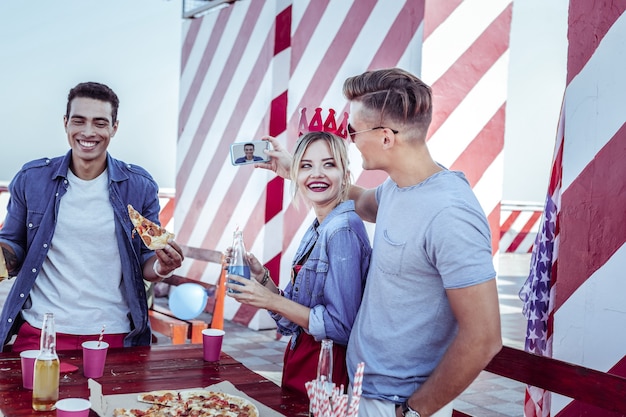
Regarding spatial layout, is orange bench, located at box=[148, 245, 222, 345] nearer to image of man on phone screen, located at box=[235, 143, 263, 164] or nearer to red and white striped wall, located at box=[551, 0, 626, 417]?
image of man on phone screen, located at box=[235, 143, 263, 164]

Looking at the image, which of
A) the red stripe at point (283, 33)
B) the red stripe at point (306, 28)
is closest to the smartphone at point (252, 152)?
the red stripe at point (306, 28)

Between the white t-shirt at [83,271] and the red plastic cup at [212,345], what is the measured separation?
21.0 inches

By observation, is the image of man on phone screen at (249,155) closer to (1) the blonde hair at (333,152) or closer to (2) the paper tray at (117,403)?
(1) the blonde hair at (333,152)

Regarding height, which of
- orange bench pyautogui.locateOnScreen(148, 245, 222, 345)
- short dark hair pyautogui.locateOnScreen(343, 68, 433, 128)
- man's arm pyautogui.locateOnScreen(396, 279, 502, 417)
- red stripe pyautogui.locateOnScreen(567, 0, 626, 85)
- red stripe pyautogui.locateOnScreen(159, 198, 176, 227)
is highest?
red stripe pyautogui.locateOnScreen(567, 0, 626, 85)

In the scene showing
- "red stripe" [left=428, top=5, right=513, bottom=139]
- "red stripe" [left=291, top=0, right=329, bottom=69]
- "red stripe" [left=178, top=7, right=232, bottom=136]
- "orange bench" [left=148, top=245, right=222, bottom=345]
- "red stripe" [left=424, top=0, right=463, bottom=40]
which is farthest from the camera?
"red stripe" [left=178, top=7, right=232, bottom=136]

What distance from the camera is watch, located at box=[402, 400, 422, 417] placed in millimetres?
1806

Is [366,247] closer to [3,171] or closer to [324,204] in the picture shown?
[324,204]

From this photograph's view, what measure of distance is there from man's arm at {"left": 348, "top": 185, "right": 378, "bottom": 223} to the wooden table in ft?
2.28

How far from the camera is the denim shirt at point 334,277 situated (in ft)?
7.05

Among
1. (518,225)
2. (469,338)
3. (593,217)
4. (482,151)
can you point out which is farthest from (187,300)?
(518,225)

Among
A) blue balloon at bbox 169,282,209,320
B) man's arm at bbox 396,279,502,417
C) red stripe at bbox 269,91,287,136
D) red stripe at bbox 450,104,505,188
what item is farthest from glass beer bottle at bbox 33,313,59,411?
red stripe at bbox 269,91,287,136

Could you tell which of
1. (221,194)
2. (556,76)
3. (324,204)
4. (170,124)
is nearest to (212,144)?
(221,194)

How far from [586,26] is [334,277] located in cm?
133

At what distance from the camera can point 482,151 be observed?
464 cm
